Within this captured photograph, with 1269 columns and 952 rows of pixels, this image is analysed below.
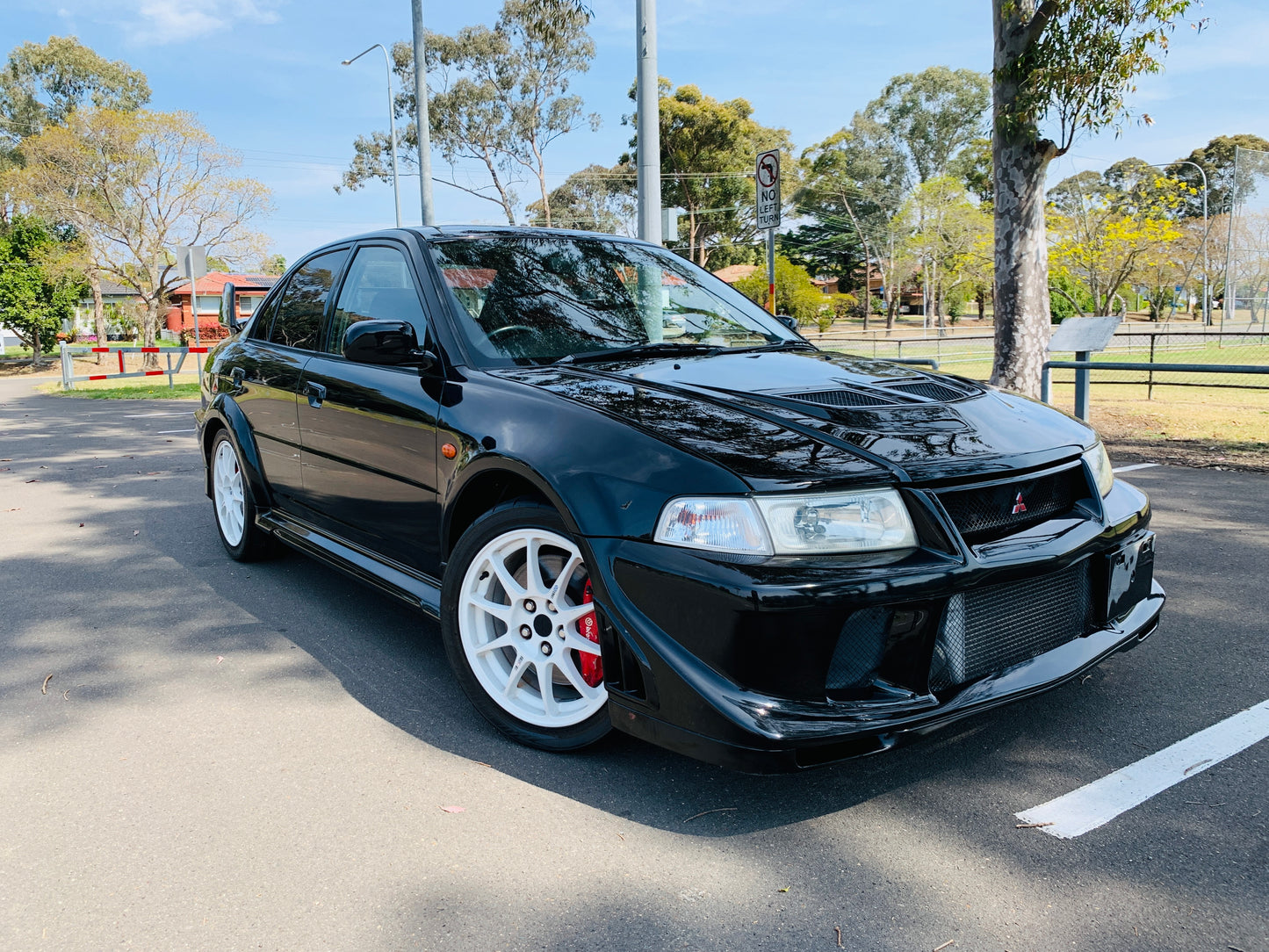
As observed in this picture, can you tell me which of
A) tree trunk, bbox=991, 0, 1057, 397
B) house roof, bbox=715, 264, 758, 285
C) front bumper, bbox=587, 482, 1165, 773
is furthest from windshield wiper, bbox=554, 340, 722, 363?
house roof, bbox=715, 264, 758, 285

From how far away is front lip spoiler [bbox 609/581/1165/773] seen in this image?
2.21 meters

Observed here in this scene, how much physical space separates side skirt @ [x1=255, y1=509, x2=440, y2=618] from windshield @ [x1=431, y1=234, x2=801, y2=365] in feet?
2.75

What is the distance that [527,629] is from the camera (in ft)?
9.39

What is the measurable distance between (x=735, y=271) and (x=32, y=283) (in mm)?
43882

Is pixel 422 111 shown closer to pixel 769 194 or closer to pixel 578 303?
pixel 769 194

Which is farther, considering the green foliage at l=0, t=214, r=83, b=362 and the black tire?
the green foliage at l=0, t=214, r=83, b=362

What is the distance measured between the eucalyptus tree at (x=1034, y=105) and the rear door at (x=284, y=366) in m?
6.46

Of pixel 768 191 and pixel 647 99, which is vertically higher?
pixel 647 99

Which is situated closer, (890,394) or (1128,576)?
(1128,576)

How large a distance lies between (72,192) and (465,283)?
3396 centimetres

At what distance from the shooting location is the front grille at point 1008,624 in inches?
92.7

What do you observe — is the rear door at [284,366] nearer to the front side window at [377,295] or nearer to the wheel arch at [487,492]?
the front side window at [377,295]

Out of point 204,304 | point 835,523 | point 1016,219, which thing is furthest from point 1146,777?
point 204,304

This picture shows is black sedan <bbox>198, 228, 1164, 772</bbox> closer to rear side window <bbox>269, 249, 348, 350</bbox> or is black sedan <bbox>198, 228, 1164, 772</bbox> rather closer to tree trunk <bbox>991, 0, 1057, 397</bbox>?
rear side window <bbox>269, 249, 348, 350</bbox>
